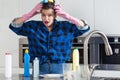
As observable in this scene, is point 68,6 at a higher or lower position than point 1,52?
higher

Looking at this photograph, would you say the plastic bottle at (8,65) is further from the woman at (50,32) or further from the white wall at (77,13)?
the white wall at (77,13)

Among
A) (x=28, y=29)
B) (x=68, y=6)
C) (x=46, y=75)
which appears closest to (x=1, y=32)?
(x=68, y=6)

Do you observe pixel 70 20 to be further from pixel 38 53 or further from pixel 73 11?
pixel 73 11

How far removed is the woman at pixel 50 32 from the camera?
196 cm

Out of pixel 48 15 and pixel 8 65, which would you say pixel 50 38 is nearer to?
pixel 48 15

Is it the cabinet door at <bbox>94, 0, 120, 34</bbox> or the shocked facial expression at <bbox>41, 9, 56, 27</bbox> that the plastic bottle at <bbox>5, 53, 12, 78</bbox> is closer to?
the shocked facial expression at <bbox>41, 9, 56, 27</bbox>

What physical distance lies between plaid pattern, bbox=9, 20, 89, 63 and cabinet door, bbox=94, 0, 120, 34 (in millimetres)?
933

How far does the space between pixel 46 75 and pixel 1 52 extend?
162cm

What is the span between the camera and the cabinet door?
298cm

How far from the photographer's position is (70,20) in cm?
204

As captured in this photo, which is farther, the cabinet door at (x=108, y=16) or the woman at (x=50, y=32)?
the cabinet door at (x=108, y=16)

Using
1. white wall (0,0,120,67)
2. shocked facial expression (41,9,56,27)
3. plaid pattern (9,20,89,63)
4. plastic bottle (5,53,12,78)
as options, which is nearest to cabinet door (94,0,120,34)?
white wall (0,0,120,67)

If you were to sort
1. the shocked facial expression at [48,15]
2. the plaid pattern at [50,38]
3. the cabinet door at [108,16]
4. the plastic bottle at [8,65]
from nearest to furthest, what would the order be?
the plastic bottle at [8,65] < the shocked facial expression at [48,15] < the plaid pattern at [50,38] < the cabinet door at [108,16]

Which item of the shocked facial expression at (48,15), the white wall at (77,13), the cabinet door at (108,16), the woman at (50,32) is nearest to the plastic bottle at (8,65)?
the woman at (50,32)
